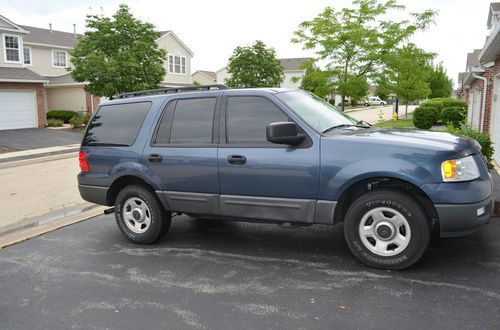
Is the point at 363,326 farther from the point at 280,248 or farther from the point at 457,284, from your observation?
the point at 280,248

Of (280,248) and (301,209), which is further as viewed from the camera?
(280,248)

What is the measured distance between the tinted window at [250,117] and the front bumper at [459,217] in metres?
1.82

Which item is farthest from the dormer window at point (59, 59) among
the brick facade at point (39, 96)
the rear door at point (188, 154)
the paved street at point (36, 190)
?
the rear door at point (188, 154)

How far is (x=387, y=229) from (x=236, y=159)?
67.6 inches

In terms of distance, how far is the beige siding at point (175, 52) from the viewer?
129ft

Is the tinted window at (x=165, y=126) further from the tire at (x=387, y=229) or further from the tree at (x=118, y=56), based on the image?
the tree at (x=118, y=56)

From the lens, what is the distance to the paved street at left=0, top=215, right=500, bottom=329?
3.76 meters

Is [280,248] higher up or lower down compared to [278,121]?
lower down

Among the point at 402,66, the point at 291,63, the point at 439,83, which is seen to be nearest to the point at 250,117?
the point at 402,66

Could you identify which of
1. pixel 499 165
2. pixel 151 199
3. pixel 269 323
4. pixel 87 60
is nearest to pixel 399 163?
pixel 269 323

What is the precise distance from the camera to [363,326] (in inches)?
140

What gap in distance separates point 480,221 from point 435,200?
50cm

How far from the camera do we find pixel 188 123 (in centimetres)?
558

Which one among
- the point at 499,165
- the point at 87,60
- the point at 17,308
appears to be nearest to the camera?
the point at 17,308
